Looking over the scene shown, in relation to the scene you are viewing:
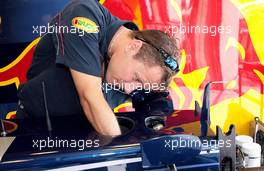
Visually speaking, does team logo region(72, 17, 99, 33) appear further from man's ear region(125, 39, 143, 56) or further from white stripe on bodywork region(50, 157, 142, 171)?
white stripe on bodywork region(50, 157, 142, 171)

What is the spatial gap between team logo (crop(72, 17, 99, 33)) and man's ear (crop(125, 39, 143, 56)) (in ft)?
0.32

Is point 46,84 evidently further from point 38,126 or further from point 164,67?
point 164,67

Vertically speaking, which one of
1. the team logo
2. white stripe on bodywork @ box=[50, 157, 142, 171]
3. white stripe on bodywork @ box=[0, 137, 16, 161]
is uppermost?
the team logo

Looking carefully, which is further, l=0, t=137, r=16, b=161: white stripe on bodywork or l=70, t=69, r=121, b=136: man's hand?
l=70, t=69, r=121, b=136: man's hand

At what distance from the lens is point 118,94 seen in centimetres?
113

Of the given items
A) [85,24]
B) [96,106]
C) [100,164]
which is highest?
[85,24]

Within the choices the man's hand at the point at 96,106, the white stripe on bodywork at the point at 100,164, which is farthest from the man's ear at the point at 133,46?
the white stripe on bodywork at the point at 100,164

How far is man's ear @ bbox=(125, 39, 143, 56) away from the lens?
925mm

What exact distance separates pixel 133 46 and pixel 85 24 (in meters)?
0.14

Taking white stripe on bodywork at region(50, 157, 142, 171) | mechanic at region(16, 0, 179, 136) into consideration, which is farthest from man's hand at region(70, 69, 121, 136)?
white stripe on bodywork at region(50, 157, 142, 171)

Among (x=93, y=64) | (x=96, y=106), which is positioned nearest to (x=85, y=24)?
(x=93, y=64)

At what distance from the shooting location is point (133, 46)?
3.06 ft

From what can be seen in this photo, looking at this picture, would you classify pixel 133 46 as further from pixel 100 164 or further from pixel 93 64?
pixel 100 164

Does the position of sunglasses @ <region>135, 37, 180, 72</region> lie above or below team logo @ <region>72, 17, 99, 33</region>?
below
